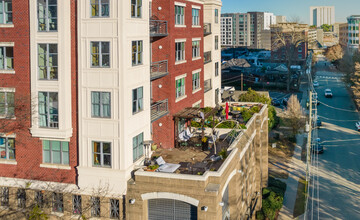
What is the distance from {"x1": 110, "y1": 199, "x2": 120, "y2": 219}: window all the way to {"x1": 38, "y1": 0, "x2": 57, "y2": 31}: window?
1010cm

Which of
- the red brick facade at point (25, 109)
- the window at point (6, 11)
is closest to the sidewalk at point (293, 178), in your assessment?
the red brick facade at point (25, 109)

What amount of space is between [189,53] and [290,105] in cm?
3353

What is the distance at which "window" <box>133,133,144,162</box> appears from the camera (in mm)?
25562

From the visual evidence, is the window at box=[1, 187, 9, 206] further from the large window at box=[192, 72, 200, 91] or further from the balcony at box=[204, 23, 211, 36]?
the balcony at box=[204, 23, 211, 36]

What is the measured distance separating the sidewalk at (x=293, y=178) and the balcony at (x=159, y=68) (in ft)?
53.8

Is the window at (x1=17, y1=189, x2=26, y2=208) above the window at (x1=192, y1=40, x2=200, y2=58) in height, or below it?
below

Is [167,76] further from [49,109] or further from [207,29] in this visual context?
[207,29]

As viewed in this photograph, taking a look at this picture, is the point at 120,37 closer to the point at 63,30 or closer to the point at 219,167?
the point at 63,30

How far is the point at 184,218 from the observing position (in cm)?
2406

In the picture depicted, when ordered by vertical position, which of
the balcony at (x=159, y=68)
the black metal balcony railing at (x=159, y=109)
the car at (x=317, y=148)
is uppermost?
the balcony at (x=159, y=68)

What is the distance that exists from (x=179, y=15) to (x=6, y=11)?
13.4 meters

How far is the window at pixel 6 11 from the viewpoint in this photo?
25.0m

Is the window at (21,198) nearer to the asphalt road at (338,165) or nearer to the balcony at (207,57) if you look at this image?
the balcony at (207,57)

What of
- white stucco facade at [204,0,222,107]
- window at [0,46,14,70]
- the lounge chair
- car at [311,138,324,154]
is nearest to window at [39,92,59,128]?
window at [0,46,14,70]
